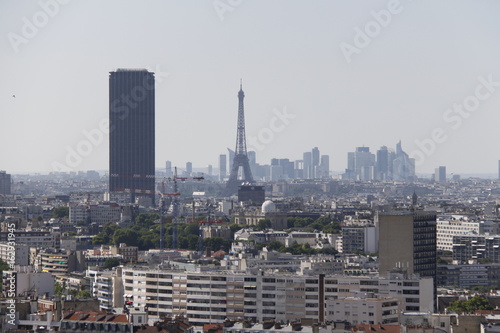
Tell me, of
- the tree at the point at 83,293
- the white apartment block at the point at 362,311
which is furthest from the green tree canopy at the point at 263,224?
the white apartment block at the point at 362,311

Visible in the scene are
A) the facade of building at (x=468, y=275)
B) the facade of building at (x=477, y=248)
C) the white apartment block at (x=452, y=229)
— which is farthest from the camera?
the white apartment block at (x=452, y=229)

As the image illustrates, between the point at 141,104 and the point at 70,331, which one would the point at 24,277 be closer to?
the point at 70,331

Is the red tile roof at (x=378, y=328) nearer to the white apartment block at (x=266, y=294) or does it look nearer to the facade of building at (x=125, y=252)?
the white apartment block at (x=266, y=294)

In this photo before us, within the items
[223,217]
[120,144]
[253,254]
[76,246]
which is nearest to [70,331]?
[253,254]

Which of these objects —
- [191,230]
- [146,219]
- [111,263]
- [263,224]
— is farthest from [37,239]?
[146,219]

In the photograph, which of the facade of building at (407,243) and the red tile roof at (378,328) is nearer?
the red tile roof at (378,328)
